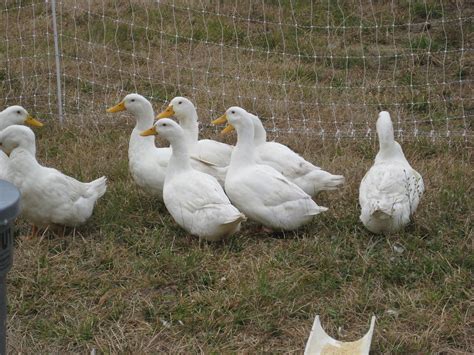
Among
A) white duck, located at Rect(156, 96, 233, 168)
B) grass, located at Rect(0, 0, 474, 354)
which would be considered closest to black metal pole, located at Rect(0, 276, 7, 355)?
grass, located at Rect(0, 0, 474, 354)

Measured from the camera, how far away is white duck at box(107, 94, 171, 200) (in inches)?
208

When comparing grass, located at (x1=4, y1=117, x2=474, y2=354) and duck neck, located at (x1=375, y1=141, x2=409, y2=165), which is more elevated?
duck neck, located at (x1=375, y1=141, x2=409, y2=165)

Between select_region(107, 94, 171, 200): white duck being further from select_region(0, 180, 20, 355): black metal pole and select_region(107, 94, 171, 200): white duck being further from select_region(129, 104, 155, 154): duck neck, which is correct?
select_region(0, 180, 20, 355): black metal pole

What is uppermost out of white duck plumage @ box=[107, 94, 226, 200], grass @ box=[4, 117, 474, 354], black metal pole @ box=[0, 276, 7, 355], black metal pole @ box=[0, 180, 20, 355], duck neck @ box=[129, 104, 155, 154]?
black metal pole @ box=[0, 180, 20, 355]

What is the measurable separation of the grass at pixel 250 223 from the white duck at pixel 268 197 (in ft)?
0.46

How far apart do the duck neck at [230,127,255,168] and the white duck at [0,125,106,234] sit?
961mm

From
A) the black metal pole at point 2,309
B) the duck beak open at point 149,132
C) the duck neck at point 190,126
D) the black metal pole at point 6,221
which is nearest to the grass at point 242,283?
the duck beak open at point 149,132

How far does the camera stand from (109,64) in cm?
815

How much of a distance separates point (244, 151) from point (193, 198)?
533mm

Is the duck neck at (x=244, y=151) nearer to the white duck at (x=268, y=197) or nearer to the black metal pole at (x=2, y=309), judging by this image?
the white duck at (x=268, y=197)

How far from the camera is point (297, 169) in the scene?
527 centimetres

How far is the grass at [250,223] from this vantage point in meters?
4.02

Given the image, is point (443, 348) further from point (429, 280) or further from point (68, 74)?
point (68, 74)

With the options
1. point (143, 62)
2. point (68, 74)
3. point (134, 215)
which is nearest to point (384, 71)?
point (143, 62)
